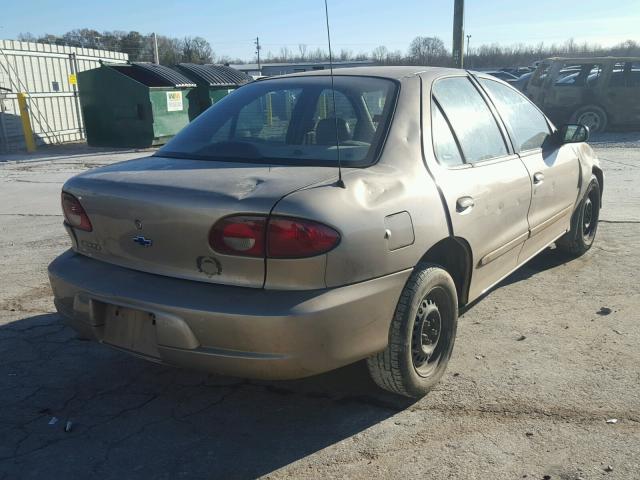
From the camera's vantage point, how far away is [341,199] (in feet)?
8.05

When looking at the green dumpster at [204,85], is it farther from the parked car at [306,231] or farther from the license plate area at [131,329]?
the license plate area at [131,329]

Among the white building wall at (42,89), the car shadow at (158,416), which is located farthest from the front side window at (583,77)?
the white building wall at (42,89)

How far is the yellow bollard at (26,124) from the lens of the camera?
595 inches

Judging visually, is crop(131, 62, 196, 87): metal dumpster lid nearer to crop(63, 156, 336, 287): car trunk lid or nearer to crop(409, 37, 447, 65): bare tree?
crop(63, 156, 336, 287): car trunk lid

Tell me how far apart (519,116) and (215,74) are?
46.9 feet

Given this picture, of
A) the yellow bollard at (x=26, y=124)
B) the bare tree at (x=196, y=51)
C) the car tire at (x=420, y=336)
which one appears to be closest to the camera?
the car tire at (x=420, y=336)

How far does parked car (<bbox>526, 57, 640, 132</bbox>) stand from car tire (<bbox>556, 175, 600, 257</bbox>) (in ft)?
35.0

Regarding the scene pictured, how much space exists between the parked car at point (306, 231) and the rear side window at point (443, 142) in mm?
12

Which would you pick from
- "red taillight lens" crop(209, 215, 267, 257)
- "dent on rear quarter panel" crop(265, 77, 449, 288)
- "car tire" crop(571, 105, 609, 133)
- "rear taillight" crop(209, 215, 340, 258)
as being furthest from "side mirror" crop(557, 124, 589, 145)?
"car tire" crop(571, 105, 609, 133)

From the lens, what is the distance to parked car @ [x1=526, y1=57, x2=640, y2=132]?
1516 centimetres

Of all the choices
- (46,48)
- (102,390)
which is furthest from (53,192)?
(46,48)

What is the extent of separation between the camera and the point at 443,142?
3191 mm

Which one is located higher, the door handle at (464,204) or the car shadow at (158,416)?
the door handle at (464,204)

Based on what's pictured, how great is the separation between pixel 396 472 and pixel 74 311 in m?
1.64
